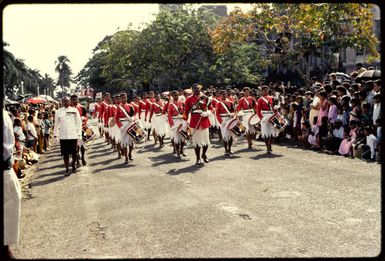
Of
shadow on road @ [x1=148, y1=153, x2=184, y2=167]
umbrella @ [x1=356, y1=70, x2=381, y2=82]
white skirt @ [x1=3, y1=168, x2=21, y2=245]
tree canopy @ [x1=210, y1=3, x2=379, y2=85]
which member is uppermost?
tree canopy @ [x1=210, y1=3, x2=379, y2=85]

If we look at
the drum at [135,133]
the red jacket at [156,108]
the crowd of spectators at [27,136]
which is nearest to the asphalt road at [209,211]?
the crowd of spectators at [27,136]

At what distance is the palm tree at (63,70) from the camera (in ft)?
458

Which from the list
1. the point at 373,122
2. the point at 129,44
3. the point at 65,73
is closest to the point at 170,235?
the point at 373,122

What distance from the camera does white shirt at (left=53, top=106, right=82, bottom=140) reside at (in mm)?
12641

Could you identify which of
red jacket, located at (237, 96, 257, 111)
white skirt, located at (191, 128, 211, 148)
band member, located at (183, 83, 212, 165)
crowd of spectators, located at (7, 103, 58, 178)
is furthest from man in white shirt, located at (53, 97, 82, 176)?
red jacket, located at (237, 96, 257, 111)

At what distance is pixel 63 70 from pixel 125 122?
132 meters

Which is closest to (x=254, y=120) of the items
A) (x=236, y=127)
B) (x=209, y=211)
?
(x=236, y=127)

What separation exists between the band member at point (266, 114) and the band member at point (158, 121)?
494 cm

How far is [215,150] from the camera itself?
55.4 ft

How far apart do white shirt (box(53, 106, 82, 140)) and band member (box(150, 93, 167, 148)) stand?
6694 mm

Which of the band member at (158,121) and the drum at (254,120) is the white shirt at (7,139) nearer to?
the drum at (254,120)

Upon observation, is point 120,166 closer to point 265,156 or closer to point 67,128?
point 67,128

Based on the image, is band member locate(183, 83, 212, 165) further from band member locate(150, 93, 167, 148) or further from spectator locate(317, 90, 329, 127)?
band member locate(150, 93, 167, 148)

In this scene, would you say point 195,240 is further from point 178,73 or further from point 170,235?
point 178,73
